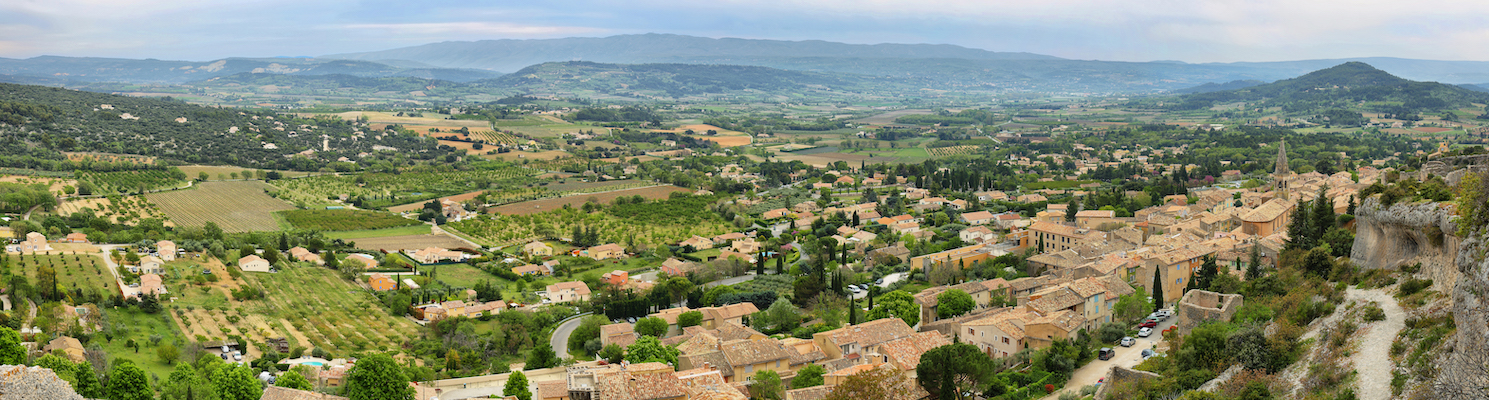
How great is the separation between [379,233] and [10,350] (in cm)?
2788

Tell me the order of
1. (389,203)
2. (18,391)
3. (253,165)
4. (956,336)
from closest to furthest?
(18,391)
(956,336)
(389,203)
(253,165)

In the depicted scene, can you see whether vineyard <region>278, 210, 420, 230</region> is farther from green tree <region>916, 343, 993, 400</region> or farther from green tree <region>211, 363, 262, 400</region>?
green tree <region>916, 343, 993, 400</region>

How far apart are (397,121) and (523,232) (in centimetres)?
7184

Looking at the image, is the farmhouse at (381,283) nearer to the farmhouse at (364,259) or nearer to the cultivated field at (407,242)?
the farmhouse at (364,259)

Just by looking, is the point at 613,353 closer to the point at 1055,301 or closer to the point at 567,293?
the point at 567,293

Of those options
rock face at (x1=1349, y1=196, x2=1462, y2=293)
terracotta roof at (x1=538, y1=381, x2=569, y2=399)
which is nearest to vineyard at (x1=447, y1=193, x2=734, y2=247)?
terracotta roof at (x1=538, y1=381, x2=569, y2=399)

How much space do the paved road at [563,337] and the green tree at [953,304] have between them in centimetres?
992

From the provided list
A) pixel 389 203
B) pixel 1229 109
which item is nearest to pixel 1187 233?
pixel 389 203

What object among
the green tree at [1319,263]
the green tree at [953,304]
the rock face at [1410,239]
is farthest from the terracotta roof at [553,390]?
the rock face at [1410,239]

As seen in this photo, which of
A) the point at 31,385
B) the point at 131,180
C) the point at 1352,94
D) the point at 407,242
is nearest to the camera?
the point at 31,385

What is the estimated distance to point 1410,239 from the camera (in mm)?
16797

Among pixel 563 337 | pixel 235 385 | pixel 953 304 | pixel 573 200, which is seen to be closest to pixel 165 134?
pixel 573 200

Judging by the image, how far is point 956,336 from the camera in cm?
2481

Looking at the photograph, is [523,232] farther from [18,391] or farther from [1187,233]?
[18,391]
